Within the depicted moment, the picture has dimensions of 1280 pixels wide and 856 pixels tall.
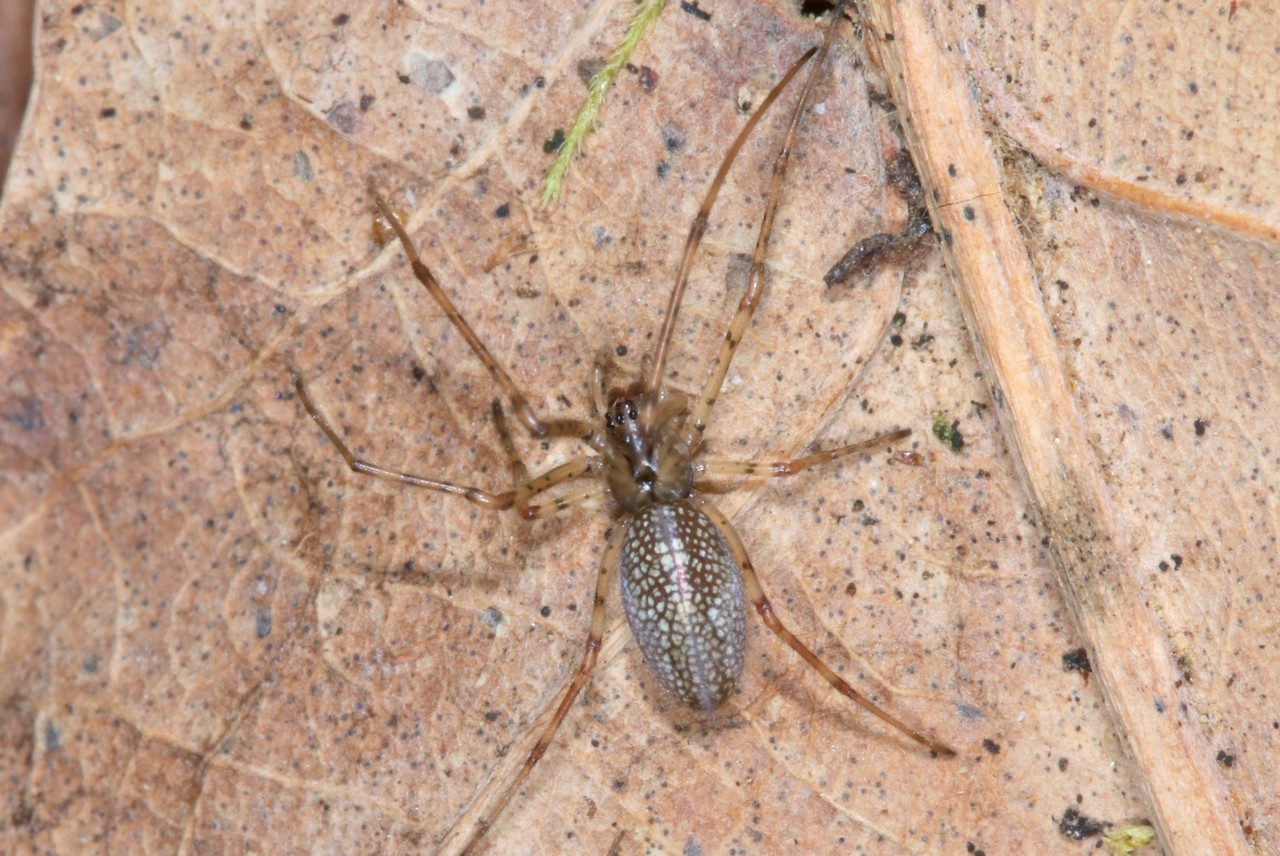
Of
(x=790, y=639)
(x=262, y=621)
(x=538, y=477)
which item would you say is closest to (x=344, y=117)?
(x=538, y=477)

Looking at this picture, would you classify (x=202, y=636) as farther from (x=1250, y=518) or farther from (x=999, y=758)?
(x=1250, y=518)

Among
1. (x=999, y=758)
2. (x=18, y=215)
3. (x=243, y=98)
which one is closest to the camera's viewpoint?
(x=18, y=215)

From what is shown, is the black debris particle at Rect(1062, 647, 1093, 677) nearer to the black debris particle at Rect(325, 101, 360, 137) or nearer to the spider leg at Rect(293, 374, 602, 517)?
the spider leg at Rect(293, 374, 602, 517)

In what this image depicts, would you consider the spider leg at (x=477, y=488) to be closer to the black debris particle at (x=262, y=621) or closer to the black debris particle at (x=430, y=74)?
the black debris particle at (x=262, y=621)

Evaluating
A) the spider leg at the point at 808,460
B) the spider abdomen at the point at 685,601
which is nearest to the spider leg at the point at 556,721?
A: the spider abdomen at the point at 685,601

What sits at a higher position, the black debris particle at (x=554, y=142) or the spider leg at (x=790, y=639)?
the black debris particle at (x=554, y=142)

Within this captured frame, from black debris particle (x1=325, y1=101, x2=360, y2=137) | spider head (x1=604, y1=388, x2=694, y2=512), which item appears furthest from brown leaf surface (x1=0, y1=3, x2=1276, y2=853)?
spider head (x1=604, y1=388, x2=694, y2=512)

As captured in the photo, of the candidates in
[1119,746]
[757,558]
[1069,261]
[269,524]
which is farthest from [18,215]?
[1119,746]
